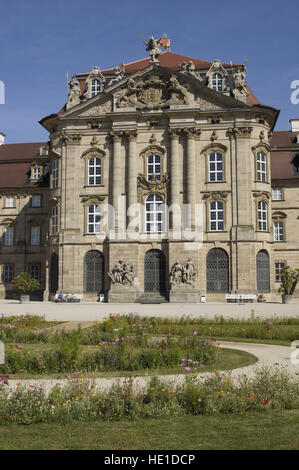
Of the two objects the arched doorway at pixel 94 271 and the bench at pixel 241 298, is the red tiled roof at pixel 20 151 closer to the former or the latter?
the arched doorway at pixel 94 271

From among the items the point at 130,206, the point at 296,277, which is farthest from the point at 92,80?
the point at 296,277

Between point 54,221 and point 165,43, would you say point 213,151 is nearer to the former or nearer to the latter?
point 54,221

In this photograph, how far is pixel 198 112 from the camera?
46.8 meters

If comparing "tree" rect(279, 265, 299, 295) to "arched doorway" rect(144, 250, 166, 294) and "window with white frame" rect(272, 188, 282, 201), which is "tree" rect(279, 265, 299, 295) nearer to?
"window with white frame" rect(272, 188, 282, 201)

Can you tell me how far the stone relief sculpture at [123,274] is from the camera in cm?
4550

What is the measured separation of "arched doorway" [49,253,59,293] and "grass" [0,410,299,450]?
40.5 m

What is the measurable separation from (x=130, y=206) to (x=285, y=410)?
1483 inches

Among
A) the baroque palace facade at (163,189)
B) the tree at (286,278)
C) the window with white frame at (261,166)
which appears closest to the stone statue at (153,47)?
the baroque palace facade at (163,189)

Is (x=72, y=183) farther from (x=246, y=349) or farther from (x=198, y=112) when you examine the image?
(x=246, y=349)

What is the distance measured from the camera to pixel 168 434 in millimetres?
8344

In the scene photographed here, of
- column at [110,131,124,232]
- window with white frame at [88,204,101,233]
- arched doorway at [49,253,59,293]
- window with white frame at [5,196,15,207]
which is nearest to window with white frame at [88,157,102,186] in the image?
column at [110,131,124,232]

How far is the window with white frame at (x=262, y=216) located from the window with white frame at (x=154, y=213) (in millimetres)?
8875

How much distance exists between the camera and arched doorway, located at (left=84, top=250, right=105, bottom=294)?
47531 mm

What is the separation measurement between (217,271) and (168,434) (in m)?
38.2
